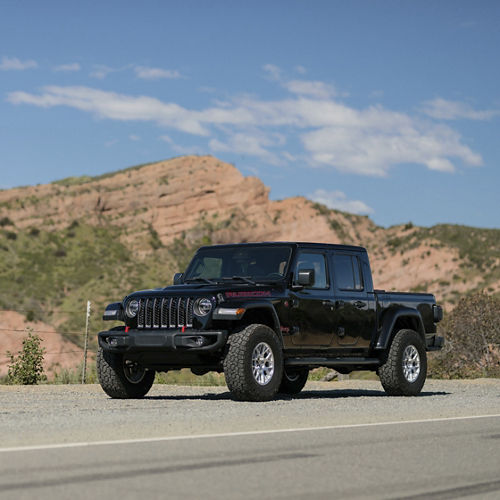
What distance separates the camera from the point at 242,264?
16.2 m

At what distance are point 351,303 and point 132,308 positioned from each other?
3.78m

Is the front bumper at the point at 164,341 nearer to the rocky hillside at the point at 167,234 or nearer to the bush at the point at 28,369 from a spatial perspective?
the bush at the point at 28,369

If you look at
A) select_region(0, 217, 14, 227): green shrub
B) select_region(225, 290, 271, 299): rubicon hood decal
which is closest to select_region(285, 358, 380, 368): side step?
select_region(225, 290, 271, 299): rubicon hood decal

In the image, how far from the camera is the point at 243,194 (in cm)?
10088

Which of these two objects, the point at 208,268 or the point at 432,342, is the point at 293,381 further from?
the point at 208,268

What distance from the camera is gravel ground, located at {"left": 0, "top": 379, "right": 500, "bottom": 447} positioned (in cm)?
1057

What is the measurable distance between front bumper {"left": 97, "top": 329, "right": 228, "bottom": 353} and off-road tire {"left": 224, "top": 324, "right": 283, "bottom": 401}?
0.25 metres

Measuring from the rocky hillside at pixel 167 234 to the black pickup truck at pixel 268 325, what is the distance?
6111 centimetres

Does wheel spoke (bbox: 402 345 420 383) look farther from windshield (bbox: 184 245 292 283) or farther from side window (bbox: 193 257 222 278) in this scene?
side window (bbox: 193 257 222 278)

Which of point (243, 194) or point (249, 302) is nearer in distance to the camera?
point (249, 302)

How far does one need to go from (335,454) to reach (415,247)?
88500mm

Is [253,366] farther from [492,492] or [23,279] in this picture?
[23,279]

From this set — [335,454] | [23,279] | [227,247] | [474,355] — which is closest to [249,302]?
[227,247]

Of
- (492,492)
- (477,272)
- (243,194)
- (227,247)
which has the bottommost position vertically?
(492,492)
